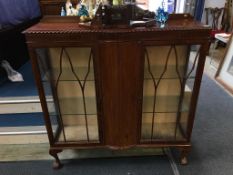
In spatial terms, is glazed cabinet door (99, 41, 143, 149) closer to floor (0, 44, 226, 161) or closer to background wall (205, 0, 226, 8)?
floor (0, 44, 226, 161)

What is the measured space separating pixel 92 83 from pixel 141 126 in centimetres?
49

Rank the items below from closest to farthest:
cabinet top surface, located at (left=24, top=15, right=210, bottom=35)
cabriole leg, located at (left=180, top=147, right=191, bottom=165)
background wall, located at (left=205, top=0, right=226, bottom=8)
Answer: cabinet top surface, located at (left=24, top=15, right=210, bottom=35) → cabriole leg, located at (left=180, top=147, right=191, bottom=165) → background wall, located at (left=205, top=0, right=226, bottom=8)

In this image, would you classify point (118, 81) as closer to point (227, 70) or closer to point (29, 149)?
point (29, 149)

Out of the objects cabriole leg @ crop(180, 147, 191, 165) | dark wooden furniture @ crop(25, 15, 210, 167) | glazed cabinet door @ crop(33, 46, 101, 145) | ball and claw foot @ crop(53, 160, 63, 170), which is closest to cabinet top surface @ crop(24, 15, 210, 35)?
dark wooden furniture @ crop(25, 15, 210, 167)

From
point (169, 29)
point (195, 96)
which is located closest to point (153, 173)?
point (195, 96)

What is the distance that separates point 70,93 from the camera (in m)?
1.55

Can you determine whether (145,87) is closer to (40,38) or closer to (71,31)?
(71,31)

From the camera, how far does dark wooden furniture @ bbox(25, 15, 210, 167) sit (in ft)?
3.94

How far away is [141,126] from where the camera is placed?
5.08ft

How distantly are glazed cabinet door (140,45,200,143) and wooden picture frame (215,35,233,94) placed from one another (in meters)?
1.57

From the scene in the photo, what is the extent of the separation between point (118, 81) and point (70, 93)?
43 centimetres

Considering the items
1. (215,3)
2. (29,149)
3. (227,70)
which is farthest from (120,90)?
(215,3)

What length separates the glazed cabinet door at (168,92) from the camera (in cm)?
135

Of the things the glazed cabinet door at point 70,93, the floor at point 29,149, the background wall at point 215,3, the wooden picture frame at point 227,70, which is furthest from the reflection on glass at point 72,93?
the background wall at point 215,3
